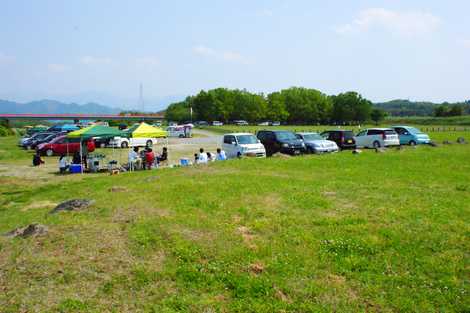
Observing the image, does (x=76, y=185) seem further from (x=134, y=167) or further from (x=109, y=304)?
(x=109, y=304)

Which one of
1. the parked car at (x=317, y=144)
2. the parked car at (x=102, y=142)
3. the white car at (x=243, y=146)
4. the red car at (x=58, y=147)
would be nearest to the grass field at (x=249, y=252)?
the white car at (x=243, y=146)

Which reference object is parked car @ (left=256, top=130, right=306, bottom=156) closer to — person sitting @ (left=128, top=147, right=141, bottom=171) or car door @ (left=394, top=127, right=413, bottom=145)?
person sitting @ (left=128, top=147, right=141, bottom=171)

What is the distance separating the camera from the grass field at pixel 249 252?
17.5ft

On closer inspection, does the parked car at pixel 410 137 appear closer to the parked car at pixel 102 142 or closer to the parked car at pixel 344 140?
the parked car at pixel 344 140

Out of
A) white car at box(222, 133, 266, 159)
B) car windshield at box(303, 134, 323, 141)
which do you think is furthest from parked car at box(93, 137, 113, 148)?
car windshield at box(303, 134, 323, 141)

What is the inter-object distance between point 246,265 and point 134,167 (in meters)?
15.9

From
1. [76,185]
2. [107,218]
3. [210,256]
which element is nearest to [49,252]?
A: [107,218]

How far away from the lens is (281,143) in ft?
78.1

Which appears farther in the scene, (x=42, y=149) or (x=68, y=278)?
(x=42, y=149)

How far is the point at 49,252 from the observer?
6.86 meters

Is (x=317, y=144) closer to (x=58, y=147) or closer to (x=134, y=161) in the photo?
(x=134, y=161)

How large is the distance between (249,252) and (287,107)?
4298 inches

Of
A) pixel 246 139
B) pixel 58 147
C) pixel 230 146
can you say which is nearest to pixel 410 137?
pixel 246 139

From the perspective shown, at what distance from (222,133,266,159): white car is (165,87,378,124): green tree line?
8787 centimetres
